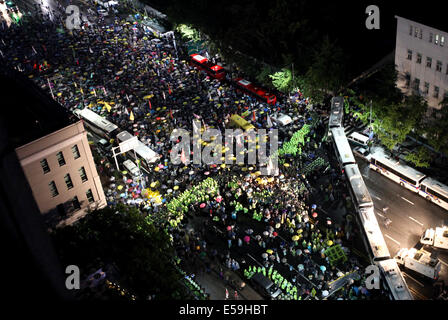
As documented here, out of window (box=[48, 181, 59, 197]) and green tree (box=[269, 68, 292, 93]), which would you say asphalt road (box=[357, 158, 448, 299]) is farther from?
window (box=[48, 181, 59, 197])

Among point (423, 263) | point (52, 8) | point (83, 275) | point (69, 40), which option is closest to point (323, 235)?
point (423, 263)

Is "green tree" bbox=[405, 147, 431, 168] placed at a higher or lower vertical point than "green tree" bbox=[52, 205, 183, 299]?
lower

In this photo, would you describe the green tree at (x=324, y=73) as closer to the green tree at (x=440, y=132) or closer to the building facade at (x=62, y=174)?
the green tree at (x=440, y=132)

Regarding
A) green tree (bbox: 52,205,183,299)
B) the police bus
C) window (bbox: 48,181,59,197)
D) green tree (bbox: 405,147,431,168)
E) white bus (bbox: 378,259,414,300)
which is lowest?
white bus (bbox: 378,259,414,300)

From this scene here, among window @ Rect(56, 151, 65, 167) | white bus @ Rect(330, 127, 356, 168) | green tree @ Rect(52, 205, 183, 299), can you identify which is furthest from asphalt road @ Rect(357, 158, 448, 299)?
window @ Rect(56, 151, 65, 167)

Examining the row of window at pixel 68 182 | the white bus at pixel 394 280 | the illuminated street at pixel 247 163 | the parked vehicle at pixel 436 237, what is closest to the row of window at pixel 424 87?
the illuminated street at pixel 247 163

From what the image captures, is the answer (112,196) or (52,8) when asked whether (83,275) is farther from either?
(52,8)

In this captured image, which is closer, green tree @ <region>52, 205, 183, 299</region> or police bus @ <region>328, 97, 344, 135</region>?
green tree @ <region>52, 205, 183, 299</region>
